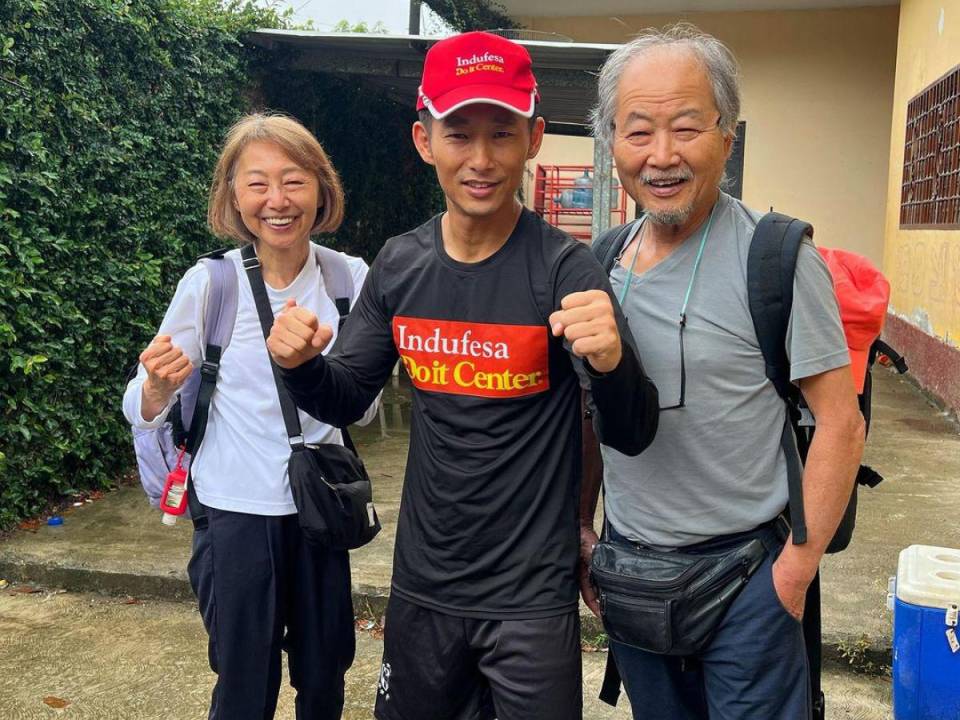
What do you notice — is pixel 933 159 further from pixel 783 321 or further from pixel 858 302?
pixel 783 321

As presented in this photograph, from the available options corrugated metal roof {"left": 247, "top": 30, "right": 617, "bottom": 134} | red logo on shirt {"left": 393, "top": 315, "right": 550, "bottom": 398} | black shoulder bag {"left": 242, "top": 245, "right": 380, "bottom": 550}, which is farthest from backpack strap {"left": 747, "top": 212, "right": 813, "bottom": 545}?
corrugated metal roof {"left": 247, "top": 30, "right": 617, "bottom": 134}

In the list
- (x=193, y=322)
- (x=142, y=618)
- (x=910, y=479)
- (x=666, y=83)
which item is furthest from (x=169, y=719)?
(x=910, y=479)

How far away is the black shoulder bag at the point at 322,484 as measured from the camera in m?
2.26

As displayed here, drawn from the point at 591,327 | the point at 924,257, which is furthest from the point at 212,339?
the point at 924,257

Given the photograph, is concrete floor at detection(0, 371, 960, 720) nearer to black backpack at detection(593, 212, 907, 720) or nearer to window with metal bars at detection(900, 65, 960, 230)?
black backpack at detection(593, 212, 907, 720)

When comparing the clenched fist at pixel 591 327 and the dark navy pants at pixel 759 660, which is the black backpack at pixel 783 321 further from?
the clenched fist at pixel 591 327

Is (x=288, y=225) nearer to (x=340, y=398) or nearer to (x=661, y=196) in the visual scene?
(x=340, y=398)

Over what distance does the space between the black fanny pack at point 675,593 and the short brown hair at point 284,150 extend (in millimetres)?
1312

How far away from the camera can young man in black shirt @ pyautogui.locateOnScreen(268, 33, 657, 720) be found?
1.80 meters

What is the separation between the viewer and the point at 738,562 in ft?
5.81

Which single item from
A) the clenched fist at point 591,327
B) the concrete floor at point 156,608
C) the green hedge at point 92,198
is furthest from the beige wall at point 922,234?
the clenched fist at point 591,327

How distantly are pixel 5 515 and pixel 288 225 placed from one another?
3.11 metres

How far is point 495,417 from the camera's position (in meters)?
1.82

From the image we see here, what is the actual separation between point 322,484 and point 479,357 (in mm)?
668
